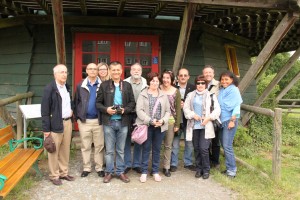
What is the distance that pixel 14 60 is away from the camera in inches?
274

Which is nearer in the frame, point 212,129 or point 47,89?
point 47,89

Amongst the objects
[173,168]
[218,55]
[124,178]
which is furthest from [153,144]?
[218,55]

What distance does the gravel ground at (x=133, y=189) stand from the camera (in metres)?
3.93

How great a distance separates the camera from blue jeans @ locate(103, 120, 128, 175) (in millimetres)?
4219

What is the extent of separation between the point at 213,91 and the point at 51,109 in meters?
2.45

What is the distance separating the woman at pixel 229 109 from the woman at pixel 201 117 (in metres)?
0.16

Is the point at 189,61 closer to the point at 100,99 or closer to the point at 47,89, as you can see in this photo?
the point at 100,99

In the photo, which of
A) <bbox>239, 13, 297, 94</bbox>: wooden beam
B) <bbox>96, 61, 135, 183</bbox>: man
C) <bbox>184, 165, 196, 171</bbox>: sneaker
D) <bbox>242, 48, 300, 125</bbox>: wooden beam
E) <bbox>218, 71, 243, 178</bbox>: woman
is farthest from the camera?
<bbox>242, 48, 300, 125</bbox>: wooden beam

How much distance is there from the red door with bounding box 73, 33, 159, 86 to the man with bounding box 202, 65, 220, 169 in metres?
2.09

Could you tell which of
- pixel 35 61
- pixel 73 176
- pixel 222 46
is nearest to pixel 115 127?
pixel 73 176

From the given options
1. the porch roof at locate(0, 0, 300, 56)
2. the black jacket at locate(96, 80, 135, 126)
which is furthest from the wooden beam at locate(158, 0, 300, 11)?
the black jacket at locate(96, 80, 135, 126)

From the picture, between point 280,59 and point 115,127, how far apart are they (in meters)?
26.1

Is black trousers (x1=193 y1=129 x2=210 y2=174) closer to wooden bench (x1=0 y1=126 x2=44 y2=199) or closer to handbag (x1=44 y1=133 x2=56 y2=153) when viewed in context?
handbag (x1=44 y1=133 x2=56 y2=153)

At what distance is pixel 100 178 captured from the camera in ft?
14.8
